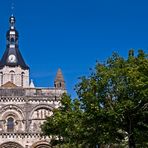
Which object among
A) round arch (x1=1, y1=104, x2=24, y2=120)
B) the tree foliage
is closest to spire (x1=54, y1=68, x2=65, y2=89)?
round arch (x1=1, y1=104, x2=24, y2=120)

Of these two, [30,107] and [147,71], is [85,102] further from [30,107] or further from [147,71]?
[30,107]

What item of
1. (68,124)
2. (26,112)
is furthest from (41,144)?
(68,124)

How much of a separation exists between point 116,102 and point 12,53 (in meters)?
62.9

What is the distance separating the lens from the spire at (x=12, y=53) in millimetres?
98750

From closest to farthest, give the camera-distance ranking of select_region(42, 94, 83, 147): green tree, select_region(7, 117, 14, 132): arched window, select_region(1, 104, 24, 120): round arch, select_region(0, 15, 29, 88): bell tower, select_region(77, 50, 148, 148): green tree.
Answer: select_region(77, 50, 148, 148): green tree
select_region(42, 94, 83, 147): green tree
select_region(1, 104, 24, 120): round arch
select_region(7, 117, 14, 132): arched window
select_region(0, 15, 29, 88): bell tower

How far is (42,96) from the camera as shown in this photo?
75.1 meters

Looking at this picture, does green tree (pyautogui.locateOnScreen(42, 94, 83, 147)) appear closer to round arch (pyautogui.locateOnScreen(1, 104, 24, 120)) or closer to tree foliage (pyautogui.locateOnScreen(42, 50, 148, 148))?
tree foliage (pyautogui.locateOnScreen(42, 50, 148, 148))

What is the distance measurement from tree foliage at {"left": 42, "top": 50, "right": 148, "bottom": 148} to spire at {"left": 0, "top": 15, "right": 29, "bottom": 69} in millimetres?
59600

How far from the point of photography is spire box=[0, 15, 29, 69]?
324 feet

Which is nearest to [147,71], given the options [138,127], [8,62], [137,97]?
[137,97]

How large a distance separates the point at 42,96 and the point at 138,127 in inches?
1482

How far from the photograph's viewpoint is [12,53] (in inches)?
3883

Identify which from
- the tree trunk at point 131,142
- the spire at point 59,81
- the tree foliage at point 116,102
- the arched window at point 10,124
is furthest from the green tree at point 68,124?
the spire at point 59,81

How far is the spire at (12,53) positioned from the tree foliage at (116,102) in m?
59.6
